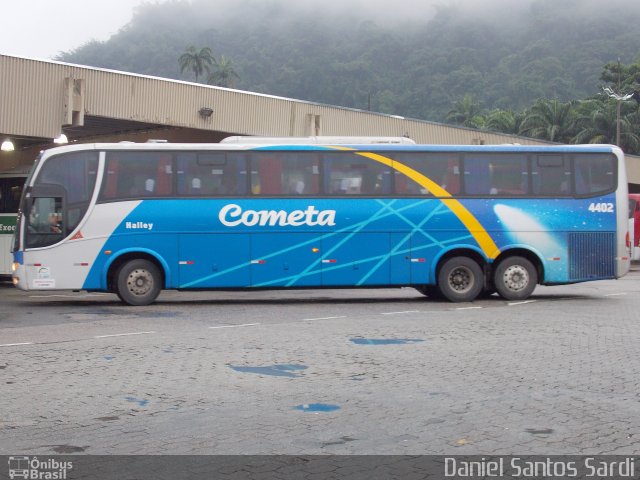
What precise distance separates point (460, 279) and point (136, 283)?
649cm

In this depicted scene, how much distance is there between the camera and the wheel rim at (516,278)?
62.4 ft

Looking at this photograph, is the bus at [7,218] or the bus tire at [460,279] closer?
the bus tire at [460,279]

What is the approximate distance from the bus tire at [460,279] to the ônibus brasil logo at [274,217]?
250cm

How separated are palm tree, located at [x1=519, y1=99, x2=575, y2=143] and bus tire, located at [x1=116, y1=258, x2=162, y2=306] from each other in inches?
2412

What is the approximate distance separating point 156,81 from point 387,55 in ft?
317

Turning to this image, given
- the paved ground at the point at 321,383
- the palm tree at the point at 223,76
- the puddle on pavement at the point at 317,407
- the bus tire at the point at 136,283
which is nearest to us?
the paved ground at the point at 321,383

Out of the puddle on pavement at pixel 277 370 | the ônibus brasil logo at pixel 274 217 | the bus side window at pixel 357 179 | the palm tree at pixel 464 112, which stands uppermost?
the palm tree at pixel 464 112

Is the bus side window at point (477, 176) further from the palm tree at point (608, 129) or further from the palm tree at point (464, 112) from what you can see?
the palm tree at point (464, 112)

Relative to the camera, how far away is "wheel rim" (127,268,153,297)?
17.9 meters

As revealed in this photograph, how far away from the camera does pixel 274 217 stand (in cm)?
A: 1853

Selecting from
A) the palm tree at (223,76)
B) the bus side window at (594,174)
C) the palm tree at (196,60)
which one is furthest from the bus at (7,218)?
the palm tree at (223,76)

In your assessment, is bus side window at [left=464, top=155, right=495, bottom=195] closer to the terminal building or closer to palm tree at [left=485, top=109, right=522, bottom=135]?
the terminal building

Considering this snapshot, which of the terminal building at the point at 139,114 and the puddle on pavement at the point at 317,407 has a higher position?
the terminal building at the point at 139,114
